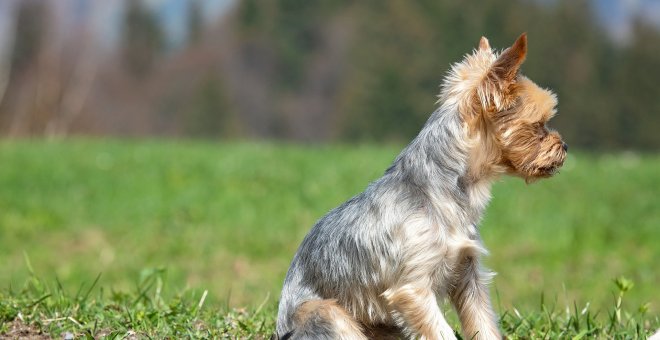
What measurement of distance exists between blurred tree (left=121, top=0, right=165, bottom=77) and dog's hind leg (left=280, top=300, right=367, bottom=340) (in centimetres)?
3827

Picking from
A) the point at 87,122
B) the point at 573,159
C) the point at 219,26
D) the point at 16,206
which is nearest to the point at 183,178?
the point at 16,206

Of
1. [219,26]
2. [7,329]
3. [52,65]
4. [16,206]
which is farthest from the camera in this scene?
[219,26]

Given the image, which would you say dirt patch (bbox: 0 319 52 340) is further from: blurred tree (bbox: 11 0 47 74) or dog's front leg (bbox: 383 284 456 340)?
blurred tree (bbox: 11 0 47 74)

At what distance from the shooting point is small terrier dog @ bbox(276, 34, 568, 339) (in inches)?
171

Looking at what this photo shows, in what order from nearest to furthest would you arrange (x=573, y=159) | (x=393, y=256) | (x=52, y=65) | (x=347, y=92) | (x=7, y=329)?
(x=393, y=256)
(x=7, y=329)
(x=573, y=159)
(x=52, y=65)
(x=347, y=92)

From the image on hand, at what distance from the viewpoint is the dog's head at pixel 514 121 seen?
4.38 metres

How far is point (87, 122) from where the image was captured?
118 ft

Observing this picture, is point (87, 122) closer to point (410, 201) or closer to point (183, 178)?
point (183, 178)

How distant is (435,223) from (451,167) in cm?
30

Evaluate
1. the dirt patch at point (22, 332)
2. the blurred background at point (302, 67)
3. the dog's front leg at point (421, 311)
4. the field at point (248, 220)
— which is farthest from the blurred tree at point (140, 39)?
the dog's front leg at point (421, 311)

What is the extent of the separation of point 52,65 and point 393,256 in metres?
33.0

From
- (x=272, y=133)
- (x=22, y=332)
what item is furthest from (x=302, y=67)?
(x=22, y=332)

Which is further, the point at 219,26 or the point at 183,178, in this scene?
the point at 219,26

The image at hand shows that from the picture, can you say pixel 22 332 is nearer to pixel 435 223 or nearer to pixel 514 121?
pixel 435 223
